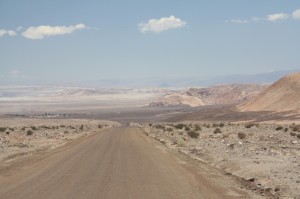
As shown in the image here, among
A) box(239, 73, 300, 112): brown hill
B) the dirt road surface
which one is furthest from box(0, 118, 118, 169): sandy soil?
box(239, 73, 300, 112): brown hill

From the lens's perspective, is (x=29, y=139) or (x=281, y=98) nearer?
(x=29, y=139)

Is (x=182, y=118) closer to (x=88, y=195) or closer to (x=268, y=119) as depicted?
(x=268, y=119)

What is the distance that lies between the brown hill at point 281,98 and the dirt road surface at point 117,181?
3109 inches

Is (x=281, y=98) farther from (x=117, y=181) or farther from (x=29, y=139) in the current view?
(x=117, y=181)

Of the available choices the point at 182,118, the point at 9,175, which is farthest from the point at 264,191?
the point at 182,118

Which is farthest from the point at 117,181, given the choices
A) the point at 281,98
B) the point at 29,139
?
the point at 281,98

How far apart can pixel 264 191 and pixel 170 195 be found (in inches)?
116

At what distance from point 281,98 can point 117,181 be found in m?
96.4

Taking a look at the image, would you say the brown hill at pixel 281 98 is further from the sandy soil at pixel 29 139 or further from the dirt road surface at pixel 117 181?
the dirt road surface at pixel 117 181

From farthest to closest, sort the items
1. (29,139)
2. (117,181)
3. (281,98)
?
(281,98) < (29,139) < (117,181)

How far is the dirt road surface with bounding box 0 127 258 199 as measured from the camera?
1301 cm

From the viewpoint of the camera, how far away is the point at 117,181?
15312mm

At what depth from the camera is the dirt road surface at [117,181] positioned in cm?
1301

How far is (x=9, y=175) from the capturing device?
58.5 feet
